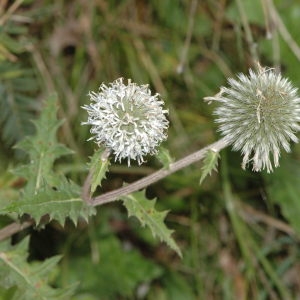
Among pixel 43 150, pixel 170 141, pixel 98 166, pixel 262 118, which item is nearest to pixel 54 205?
pixel 98 166

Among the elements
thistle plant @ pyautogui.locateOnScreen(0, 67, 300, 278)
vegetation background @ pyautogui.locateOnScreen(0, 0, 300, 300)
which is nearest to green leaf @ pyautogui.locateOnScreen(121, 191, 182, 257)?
thistle plant @ pyautogui.locateOnScreen(0, 67, 300, 278)

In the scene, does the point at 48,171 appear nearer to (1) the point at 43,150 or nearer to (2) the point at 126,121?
(1) the point at 43,150

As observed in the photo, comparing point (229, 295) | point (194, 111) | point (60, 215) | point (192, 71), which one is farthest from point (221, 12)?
point (60, 215)

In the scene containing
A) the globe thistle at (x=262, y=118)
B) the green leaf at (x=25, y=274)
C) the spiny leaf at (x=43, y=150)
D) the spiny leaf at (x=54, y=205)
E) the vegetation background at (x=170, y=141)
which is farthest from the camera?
the vegetation background at (x=170, y=141)

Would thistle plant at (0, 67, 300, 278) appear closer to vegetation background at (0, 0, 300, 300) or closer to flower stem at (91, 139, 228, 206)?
flower stem at (91, 139, 228, 206)

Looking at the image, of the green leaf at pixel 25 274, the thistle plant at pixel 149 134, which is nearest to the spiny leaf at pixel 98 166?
the thistle plant at pixel 149 134

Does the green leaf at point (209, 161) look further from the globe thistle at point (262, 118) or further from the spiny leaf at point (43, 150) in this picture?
the spiny leaf at point (43, 150)

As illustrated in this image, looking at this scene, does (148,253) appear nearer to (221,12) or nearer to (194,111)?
(194,111)
